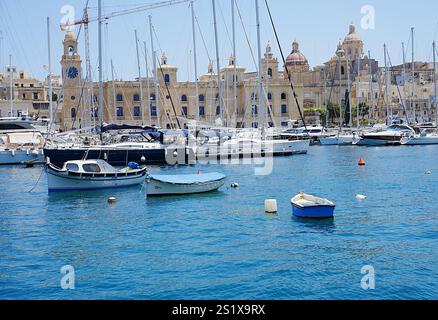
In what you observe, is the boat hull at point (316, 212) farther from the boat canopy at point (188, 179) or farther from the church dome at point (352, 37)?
the church dome at point (352, 37)

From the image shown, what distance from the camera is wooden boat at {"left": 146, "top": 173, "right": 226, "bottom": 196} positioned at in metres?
28.0

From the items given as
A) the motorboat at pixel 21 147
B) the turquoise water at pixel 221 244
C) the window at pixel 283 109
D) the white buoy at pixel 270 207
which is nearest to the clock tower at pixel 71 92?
the motorboat at pixel 21 147

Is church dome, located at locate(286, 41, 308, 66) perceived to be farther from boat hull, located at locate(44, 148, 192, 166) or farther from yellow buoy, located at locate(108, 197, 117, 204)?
yellow buoy, located at locate(108, 197, 117, 204)

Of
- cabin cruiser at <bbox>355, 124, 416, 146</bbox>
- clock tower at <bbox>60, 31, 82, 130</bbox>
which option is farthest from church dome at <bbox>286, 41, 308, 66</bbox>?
cabin cruiser at <bbox>355, 124, 416, 146</bbox>

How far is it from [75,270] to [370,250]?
759 cm

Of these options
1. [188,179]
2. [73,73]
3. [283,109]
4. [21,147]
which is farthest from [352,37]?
[188,179]

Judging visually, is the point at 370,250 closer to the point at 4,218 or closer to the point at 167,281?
the point at 167,281

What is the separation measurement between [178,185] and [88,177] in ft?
16.5

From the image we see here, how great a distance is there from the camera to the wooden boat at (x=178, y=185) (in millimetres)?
27984

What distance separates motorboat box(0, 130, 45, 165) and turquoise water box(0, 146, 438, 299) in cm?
1935

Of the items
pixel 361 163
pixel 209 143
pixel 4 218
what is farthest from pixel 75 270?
pixel 209 143

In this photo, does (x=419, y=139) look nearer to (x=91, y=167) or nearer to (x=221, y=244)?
(x=91, y=167)

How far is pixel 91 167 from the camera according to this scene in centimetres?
3130

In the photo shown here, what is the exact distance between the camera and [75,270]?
1528cm
